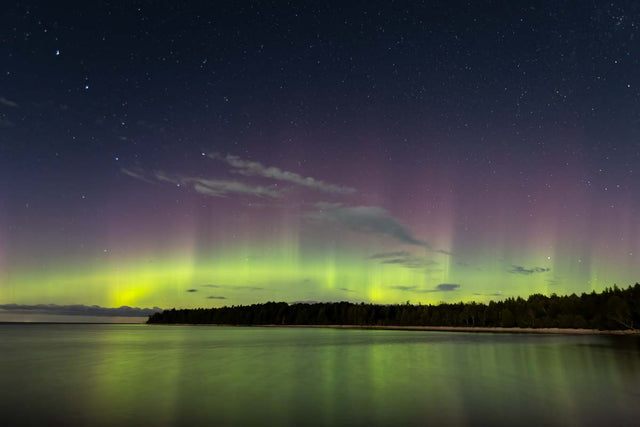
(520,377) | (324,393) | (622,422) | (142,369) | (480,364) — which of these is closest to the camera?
(622,422)

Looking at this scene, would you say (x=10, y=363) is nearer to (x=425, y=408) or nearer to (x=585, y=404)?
(x=425, y=408)

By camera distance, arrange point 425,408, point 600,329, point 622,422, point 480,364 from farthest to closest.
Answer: point 600,329 < point 480,364 < point 425,408 < point 622,422

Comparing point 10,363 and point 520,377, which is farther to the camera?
point 10,363

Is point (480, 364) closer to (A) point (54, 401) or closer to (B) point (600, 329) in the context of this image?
(A) point (54, 401)

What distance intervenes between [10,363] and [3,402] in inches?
1131

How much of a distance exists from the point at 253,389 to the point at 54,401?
10611 millimetres

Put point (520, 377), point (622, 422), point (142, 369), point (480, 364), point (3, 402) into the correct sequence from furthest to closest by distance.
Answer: point (480, 364)
point (142, 369)
point (520, 377)
point (3, 402)
point (622, 422)

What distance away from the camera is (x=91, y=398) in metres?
26.7

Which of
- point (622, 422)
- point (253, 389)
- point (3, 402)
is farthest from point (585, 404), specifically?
point (3, 402)

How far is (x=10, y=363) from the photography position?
4938 centimetres

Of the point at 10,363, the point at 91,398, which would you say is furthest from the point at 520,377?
the point at 10,363

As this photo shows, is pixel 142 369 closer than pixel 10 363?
Yes

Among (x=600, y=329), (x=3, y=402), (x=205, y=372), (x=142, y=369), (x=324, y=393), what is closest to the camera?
(x=3, y=402)

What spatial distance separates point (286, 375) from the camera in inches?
1494
